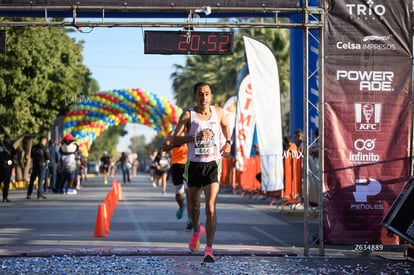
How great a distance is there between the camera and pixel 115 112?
4341 cm

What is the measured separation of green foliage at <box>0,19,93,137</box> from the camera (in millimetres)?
37188

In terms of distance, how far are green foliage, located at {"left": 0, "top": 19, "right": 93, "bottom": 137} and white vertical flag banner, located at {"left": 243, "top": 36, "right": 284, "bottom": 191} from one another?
17.6 m

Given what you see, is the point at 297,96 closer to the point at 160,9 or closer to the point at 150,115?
the point at 160,9

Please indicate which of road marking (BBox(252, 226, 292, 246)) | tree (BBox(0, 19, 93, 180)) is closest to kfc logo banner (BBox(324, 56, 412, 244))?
road marking (BBox(252, 226, 292, 246))

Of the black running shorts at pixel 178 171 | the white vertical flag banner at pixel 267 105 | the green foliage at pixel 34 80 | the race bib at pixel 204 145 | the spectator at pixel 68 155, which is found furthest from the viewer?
the green foliage at pixel 34 80

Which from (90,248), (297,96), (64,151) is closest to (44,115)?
(64,151)

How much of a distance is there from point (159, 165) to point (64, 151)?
11.3ft

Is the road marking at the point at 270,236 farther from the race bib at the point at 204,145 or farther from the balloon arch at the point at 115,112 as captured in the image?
the balloon arch at the point at 115,112

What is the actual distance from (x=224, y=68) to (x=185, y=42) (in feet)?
142

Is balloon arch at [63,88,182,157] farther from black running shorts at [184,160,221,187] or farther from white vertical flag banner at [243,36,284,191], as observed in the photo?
black running shorts at [184,160,221,187]

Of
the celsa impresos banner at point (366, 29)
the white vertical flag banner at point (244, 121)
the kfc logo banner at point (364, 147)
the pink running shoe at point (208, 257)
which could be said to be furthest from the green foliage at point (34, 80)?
the pink running shoe at point (208, 257)

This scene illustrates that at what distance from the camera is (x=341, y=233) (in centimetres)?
1085

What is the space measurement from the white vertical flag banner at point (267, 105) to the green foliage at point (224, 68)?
57.4 ft

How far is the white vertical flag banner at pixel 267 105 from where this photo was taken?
65.3 feet
